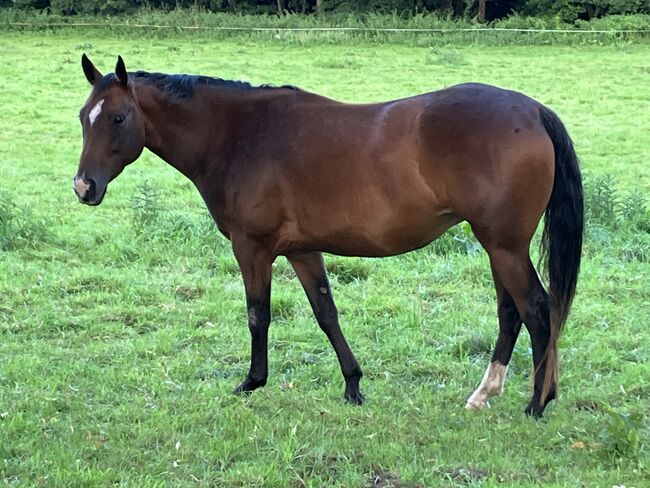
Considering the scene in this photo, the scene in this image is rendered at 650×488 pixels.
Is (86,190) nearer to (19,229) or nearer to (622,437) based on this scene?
(622,437)

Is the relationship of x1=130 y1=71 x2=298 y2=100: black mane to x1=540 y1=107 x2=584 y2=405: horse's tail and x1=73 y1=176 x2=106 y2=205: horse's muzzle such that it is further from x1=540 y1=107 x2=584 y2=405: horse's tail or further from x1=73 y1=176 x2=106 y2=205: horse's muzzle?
x1=540 y1=107 x2=584 y2=405: horse's tail

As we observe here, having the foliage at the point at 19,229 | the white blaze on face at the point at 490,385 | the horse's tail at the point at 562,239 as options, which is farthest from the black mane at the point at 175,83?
the foliage at the point at 19,229

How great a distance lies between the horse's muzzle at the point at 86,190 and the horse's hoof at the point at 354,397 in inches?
68.5

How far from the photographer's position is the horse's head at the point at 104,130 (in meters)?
4.54

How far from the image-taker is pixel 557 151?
4.35 m

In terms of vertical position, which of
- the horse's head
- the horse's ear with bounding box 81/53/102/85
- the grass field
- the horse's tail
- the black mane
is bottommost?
the grass field

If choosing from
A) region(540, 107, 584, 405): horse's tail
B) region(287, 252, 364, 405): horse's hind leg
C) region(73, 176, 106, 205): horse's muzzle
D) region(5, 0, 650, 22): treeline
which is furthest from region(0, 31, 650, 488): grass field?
region(5, 0, 650, 22): treeline

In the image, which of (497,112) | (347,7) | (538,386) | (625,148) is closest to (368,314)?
(538,386)

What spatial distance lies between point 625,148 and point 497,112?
9.22 m

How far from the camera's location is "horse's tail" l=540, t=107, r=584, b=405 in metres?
4.39

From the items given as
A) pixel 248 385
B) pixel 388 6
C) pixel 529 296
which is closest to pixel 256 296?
pixel 248 385

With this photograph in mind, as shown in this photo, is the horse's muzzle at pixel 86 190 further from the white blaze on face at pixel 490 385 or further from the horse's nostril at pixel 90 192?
the white blaze on face at pixel 490 385

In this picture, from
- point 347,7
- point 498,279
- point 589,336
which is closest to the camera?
point 498,279

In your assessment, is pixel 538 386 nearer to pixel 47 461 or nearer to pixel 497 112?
pixel 497 112
